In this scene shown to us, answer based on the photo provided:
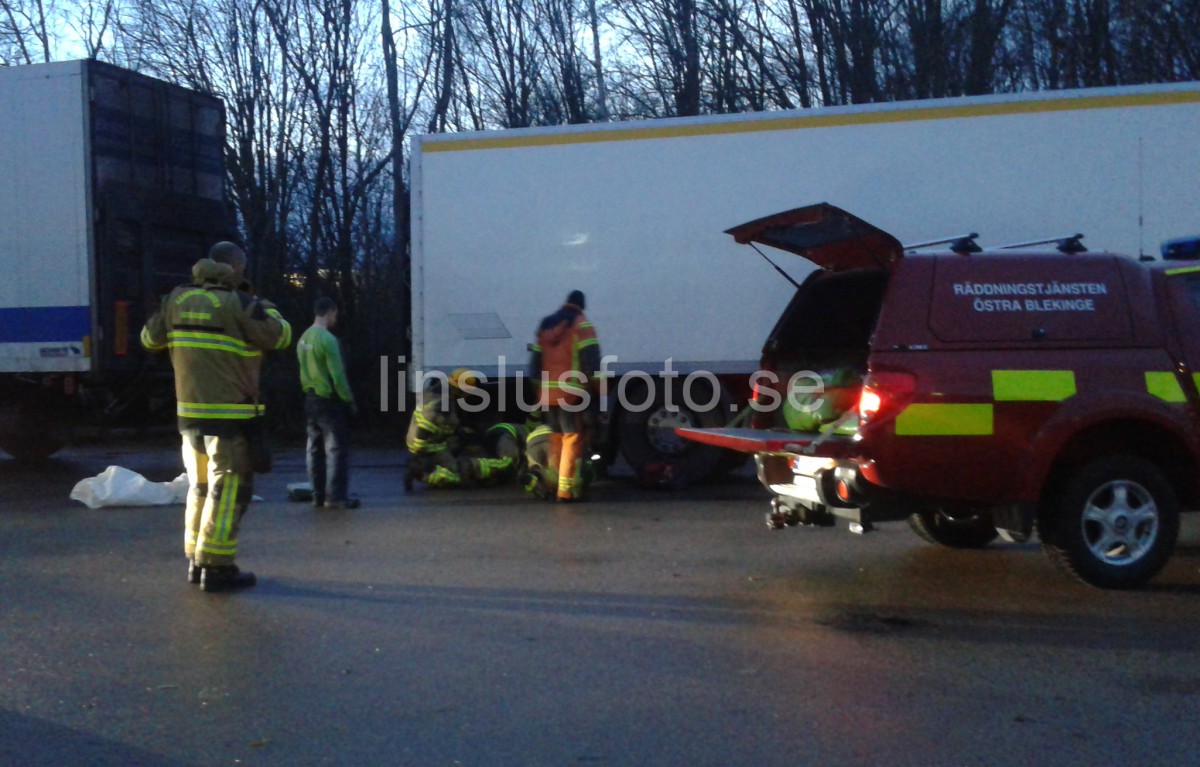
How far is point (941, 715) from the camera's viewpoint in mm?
4672

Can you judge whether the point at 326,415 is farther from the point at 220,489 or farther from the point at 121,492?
the point at 220,489

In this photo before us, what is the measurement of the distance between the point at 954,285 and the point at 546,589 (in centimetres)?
279

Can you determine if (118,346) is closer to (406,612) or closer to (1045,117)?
(406,612)

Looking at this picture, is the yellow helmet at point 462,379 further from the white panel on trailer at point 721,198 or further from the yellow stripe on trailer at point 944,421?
the yellow stripe on trailer at point 944,421

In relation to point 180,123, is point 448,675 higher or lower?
lower

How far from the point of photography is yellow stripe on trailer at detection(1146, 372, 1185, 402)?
21.1ft

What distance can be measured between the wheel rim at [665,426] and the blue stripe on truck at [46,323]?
5948 millimetres

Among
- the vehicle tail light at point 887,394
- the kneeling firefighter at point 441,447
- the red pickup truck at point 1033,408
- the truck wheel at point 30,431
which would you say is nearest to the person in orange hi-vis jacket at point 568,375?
the kneeling firefighter at point 441,447

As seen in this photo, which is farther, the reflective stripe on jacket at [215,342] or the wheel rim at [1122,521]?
the reflective stripe on jacket at [215,342]

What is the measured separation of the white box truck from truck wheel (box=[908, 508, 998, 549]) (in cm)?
876

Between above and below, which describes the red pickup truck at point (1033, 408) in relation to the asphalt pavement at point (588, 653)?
above

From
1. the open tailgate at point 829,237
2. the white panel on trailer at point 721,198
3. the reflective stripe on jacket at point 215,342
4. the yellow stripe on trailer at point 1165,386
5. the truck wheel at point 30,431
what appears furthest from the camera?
the truck wheel at point 30,431

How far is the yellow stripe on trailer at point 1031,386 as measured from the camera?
6.34 m

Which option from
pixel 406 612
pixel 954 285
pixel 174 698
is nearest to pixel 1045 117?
pixel 954 285
